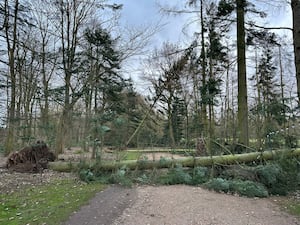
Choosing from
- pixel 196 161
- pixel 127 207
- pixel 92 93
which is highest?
pixel 92 93

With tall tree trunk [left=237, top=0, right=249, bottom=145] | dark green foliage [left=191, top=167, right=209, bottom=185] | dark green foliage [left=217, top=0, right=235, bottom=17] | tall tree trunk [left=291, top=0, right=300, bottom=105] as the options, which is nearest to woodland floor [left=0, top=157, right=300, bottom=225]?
dark green foliage [left=191, top=167, right=209, bottom=185]

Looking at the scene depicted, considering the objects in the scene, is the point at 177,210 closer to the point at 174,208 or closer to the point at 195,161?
the point at 174,208

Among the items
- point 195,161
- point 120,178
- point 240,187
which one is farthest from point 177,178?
point 240,187

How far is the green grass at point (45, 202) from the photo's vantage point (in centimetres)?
425

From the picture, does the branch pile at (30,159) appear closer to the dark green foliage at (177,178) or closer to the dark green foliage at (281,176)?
the dark green foliage at (177,178)

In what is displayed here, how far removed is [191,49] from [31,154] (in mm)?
7670

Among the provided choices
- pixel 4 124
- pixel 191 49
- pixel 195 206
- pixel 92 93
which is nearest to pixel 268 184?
pixel 195 206

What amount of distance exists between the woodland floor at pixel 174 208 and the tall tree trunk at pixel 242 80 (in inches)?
111

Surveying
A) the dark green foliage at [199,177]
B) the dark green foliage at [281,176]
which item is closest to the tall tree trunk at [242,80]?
the dark green foliage at [281,176]

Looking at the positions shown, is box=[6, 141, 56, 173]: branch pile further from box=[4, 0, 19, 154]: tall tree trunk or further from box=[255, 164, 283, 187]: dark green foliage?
box=[255, 164, 283, 187]: dark green foliage

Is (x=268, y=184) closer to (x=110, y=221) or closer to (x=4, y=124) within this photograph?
(x=110, y=221)

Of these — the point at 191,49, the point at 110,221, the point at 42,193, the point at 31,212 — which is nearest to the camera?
the point at 110,221

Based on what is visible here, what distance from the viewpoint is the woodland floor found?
Result: 4.40 meters

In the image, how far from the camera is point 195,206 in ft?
16.9
